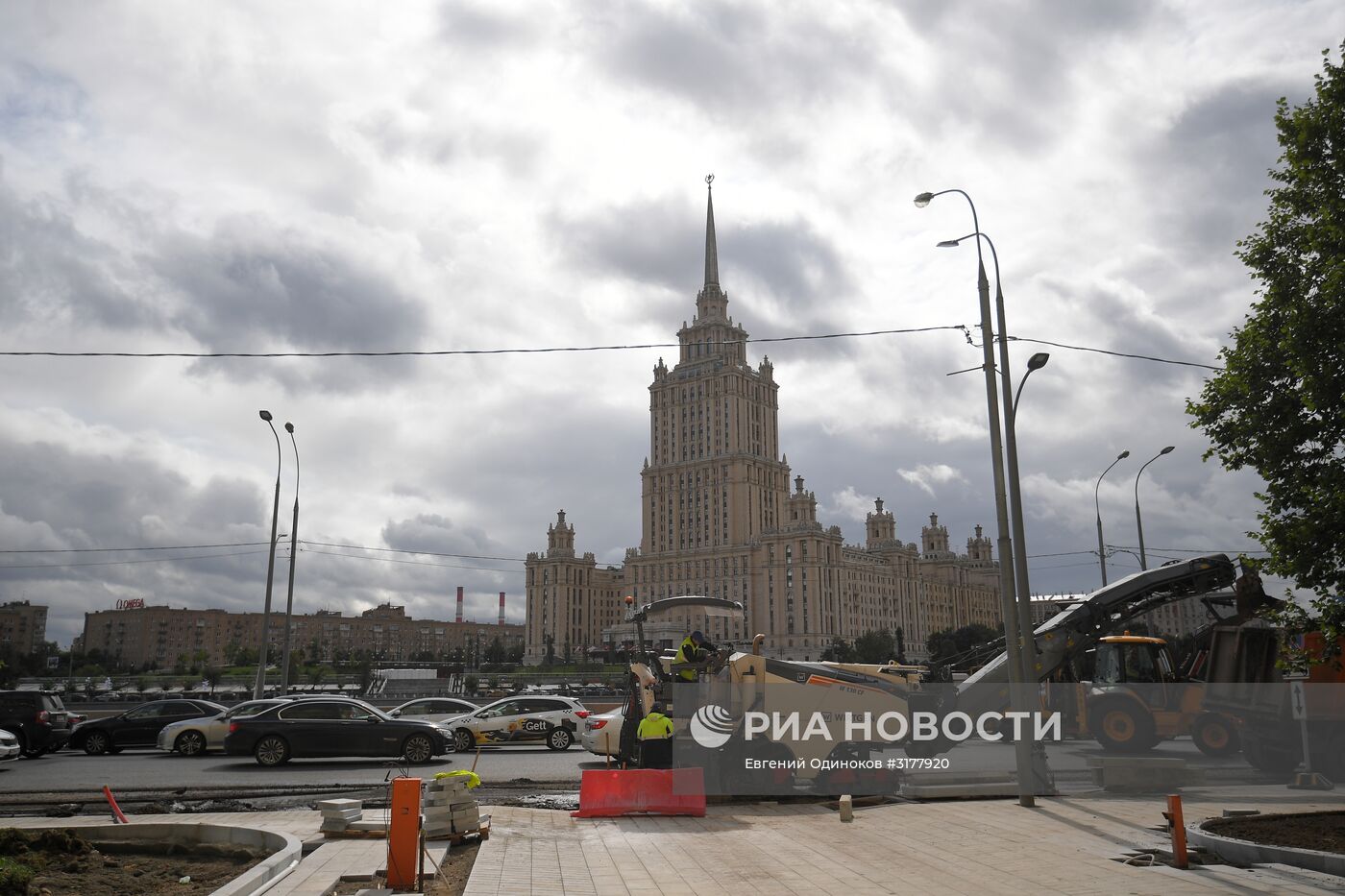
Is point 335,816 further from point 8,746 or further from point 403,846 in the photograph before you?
point 8,746

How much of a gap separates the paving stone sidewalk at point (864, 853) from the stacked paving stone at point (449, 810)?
0.40 metres

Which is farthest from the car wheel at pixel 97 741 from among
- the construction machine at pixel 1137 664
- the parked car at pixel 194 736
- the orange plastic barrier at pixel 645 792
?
the construction machine at pixel 1137 664

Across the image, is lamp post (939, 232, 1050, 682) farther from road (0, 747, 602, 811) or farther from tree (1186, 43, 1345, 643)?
road (0, 747, 602, 811)

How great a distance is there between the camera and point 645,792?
1273cm

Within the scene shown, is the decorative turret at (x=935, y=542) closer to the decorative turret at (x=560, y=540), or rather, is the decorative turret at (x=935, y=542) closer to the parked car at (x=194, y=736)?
the decorative turret at (x=560, y=540)

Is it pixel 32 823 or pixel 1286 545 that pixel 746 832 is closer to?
pixel 1286 545

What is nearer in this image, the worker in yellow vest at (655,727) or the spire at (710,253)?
the worker in yellow vest at (655,727)

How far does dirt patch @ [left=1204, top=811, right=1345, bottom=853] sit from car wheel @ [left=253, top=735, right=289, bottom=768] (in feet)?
53.9

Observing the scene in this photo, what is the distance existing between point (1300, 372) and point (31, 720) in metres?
25.1

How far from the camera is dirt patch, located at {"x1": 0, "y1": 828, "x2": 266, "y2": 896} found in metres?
7.57

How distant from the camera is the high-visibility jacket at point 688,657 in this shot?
15.6 m

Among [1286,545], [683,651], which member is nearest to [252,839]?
[683,651]

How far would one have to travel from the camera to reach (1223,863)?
959cm

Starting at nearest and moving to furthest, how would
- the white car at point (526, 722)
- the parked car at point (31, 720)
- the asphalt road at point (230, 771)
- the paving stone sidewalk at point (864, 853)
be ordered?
the paving stone sidewalk at point (864, 853) → the asphalt road at point (230, 771) → the parked car at point (31, 720) → the white car at point (526, 722)
